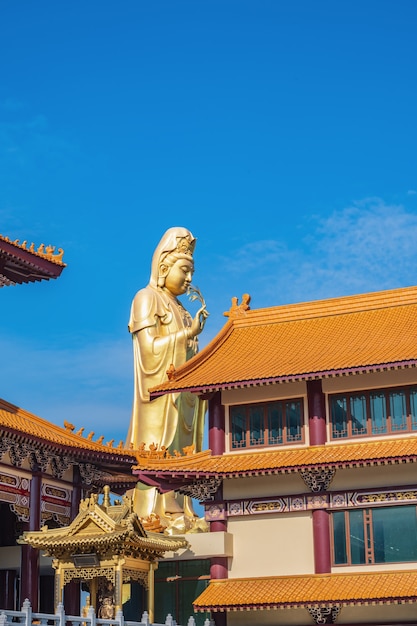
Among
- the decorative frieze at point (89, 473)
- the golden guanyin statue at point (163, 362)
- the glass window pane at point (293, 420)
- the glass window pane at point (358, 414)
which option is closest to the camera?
the glass window pane at point (358, 414)

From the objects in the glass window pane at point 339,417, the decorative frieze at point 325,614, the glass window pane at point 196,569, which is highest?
the glass window pane at point 339,417

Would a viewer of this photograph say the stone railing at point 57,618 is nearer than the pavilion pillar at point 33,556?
Yes

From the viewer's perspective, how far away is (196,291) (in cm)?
4356

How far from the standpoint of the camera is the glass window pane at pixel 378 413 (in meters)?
29.4

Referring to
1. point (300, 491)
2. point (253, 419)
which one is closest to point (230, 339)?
point (253, 419)

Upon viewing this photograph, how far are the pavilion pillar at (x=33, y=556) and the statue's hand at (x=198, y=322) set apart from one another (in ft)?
43.5

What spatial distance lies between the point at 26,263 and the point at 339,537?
11033 mm

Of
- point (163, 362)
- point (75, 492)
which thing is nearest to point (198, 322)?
point (163, 362)

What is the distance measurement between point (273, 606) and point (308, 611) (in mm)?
1299

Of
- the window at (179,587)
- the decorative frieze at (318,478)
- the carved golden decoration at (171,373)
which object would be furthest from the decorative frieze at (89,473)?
the decorative frieze at (318,478)

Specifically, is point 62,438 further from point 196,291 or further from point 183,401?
point 196,291

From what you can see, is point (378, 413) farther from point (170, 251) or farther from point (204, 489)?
point (170, 251)

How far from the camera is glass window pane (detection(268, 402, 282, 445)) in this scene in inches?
1202

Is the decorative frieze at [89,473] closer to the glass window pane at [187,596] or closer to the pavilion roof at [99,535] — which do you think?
the glass window pane at [187,596]
